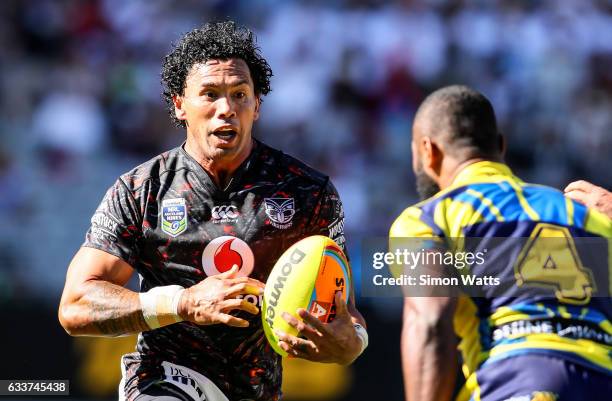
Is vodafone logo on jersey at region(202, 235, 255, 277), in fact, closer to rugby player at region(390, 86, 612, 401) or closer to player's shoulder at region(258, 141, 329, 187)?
player's shoulder at region(258, 141, 329, 187)

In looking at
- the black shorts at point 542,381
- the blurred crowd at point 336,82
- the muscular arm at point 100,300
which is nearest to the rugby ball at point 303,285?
the muscular arm at point 100,300

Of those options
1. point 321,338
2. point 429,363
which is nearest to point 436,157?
point 321,338

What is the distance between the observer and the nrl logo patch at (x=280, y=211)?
5.52 meters

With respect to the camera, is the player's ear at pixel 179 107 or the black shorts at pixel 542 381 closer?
the black shorts at pixel 542 381

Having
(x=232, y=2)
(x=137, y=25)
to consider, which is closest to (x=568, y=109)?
(x=232, y=2)

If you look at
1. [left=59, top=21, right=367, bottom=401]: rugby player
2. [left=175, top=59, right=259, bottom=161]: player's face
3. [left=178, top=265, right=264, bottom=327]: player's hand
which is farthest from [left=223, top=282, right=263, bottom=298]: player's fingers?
[left=175, top=59, right=259, bottom=161]: player's face

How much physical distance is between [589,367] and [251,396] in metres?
2.03

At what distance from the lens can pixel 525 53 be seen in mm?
13836

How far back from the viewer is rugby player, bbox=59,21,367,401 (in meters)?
5.23

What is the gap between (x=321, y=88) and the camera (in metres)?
13.4

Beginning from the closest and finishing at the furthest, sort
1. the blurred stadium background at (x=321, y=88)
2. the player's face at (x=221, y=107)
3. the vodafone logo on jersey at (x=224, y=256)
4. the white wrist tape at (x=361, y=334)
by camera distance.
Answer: the white wrist tape at (x=361, y=334) < the vodafone logo on jersey at (x=224, y=256) < the player's face at (x=221, y=107) < the blurred stadium background at (x=321, y=88)

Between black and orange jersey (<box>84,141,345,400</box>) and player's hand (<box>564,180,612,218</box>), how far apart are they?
133cm

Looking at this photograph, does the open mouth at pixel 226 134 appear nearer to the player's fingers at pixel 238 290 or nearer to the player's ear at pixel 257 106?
the player's ear at pixel 257 106

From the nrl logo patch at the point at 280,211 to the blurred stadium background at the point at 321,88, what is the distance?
6.22m
